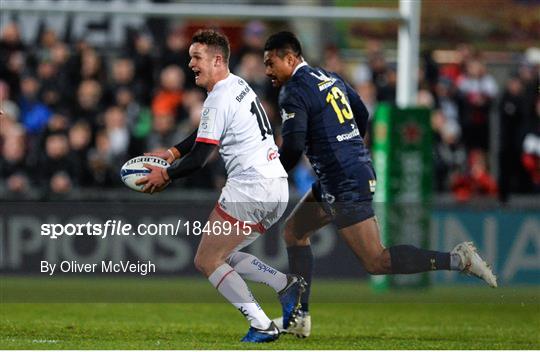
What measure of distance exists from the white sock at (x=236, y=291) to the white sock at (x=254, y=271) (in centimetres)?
22

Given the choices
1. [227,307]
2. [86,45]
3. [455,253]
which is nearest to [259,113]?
[455,253]

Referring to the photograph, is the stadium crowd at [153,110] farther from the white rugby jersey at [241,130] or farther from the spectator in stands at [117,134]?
the white rugby jersey at [241,130]

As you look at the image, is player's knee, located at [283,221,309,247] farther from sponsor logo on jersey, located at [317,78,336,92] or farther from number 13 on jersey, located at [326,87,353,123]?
sponsor logo on jersey, located at [317,78,336,92]

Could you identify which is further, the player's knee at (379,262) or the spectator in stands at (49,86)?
the spectator in stands at (49,86)

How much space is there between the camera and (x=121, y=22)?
19609 millimetres

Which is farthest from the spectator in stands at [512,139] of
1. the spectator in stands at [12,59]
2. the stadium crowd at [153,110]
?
the spectator in stands at [12,59]

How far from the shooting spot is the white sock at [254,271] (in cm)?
1002

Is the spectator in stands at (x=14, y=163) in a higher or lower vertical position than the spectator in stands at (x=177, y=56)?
lower

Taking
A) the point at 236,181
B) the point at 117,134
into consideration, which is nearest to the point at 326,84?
the point at 236,181

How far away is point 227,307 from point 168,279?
1.54m

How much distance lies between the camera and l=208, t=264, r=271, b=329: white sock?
9.75 meters

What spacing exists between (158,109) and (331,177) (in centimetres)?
759

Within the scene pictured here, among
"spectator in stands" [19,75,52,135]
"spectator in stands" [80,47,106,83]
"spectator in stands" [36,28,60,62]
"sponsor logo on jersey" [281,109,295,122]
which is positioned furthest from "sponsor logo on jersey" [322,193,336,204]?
"spectator in stands" [36,28,60,62]

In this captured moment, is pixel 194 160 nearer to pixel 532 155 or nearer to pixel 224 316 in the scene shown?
pixel 224 316
